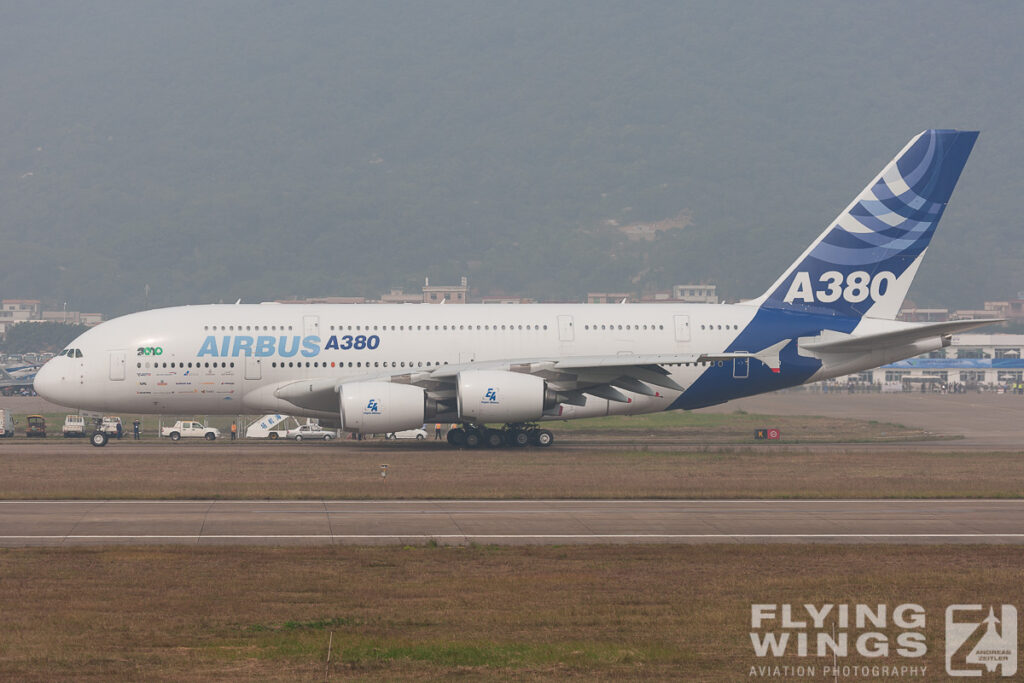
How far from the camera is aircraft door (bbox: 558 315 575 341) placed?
137 feet

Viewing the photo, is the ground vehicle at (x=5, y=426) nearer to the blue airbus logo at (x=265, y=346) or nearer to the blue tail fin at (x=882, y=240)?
the blue airbus logo at (x=265, y=346)

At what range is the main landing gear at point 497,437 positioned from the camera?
137ft

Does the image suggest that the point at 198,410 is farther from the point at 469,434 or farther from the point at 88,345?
the point at 469,434

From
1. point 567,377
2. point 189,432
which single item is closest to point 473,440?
point 567,377

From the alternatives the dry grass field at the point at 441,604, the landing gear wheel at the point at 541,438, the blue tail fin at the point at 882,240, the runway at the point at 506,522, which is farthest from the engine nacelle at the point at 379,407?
the dry grass field at the point at 441,604

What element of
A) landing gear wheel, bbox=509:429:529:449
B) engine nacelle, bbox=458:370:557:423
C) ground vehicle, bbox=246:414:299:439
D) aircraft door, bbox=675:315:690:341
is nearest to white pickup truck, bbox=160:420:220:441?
ground vehicle, bbox=246:414:299:439

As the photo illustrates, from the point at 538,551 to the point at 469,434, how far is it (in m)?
22.2

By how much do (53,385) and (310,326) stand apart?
28.8 ft

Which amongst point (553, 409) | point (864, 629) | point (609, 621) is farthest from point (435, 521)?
point (553, 409)

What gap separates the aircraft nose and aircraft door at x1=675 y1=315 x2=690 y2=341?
2037 centimetres

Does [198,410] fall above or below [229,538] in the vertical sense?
above

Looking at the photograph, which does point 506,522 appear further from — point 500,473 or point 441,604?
point 500,473

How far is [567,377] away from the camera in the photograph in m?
39.9

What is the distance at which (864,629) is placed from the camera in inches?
572
